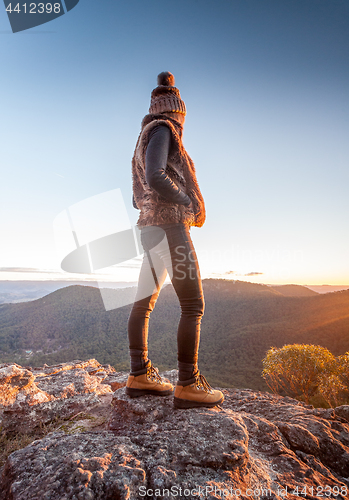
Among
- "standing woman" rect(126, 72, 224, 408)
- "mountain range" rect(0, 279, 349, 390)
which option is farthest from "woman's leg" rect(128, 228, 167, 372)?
"mountain range" rect(0, 279, 349, 390)

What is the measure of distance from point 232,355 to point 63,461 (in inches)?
1444

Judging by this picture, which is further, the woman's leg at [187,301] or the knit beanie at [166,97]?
A: the knit beanie at [166,97]

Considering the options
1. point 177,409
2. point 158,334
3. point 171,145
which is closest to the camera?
point 177,409

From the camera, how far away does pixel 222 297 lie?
1912 inches

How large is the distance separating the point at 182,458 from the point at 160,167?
1825 millimetres

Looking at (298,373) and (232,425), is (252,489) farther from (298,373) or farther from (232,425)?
(298,373)

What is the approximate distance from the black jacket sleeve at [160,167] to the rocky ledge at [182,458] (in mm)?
1596

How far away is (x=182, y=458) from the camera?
126cm

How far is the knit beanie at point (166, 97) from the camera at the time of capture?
2.04 meters

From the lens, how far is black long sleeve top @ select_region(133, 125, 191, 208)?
1.68m

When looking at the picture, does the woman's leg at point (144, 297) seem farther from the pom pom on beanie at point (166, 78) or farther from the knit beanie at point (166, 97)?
the pom pom on beanie at point (166, 78)

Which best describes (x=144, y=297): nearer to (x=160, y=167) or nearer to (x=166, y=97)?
(x=160, y=167)

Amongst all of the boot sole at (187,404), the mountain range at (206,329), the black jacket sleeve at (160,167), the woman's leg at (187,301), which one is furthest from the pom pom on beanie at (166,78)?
the mountain range at (206,329)

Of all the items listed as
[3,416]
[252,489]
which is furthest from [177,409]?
[3,416]
